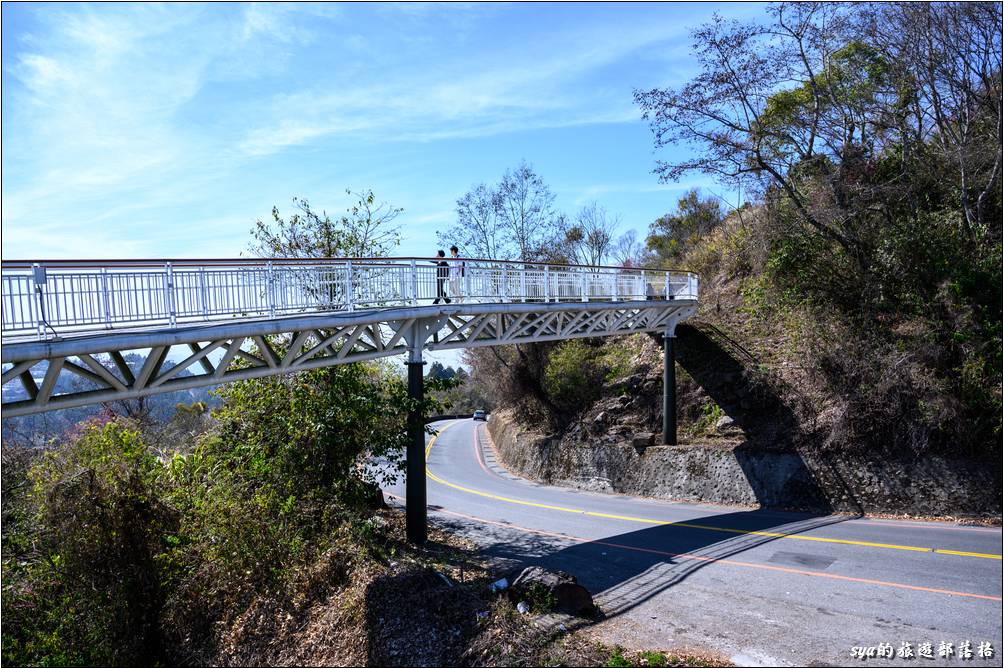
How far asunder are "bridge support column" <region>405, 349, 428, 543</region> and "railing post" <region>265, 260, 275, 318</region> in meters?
3.69

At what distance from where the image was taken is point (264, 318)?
34.4ft

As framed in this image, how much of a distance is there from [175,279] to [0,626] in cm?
579

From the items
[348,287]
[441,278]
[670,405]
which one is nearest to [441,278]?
[441,278]

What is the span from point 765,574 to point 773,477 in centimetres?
664

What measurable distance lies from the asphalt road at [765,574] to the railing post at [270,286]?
22.5 feet

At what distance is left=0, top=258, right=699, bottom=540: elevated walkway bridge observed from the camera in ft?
26.7

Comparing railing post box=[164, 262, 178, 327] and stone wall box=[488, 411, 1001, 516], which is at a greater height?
railing post box=[164, 262, 178, 327]

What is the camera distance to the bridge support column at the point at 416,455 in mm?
13375

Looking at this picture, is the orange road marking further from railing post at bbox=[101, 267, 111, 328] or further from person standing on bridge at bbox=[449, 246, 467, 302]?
railing post at bbox=[101, 267, 111, 328]

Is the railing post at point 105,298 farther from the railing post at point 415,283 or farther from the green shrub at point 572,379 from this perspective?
the green shrub at point 572,379

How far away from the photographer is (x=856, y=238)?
1905 cm

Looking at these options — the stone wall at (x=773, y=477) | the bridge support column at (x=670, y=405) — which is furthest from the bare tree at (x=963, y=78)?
the bridge support column at (x=670, y=405)

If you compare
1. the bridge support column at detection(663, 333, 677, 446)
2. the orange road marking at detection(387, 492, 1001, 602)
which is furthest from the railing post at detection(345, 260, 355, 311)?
the bridge support column at detection(663, 333, 677, 446)

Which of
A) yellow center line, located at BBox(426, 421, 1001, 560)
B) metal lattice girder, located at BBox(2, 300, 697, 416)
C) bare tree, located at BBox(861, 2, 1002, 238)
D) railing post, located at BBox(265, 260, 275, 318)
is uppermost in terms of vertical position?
bare tree, located at BBox(861, 2, 1002, 238)
